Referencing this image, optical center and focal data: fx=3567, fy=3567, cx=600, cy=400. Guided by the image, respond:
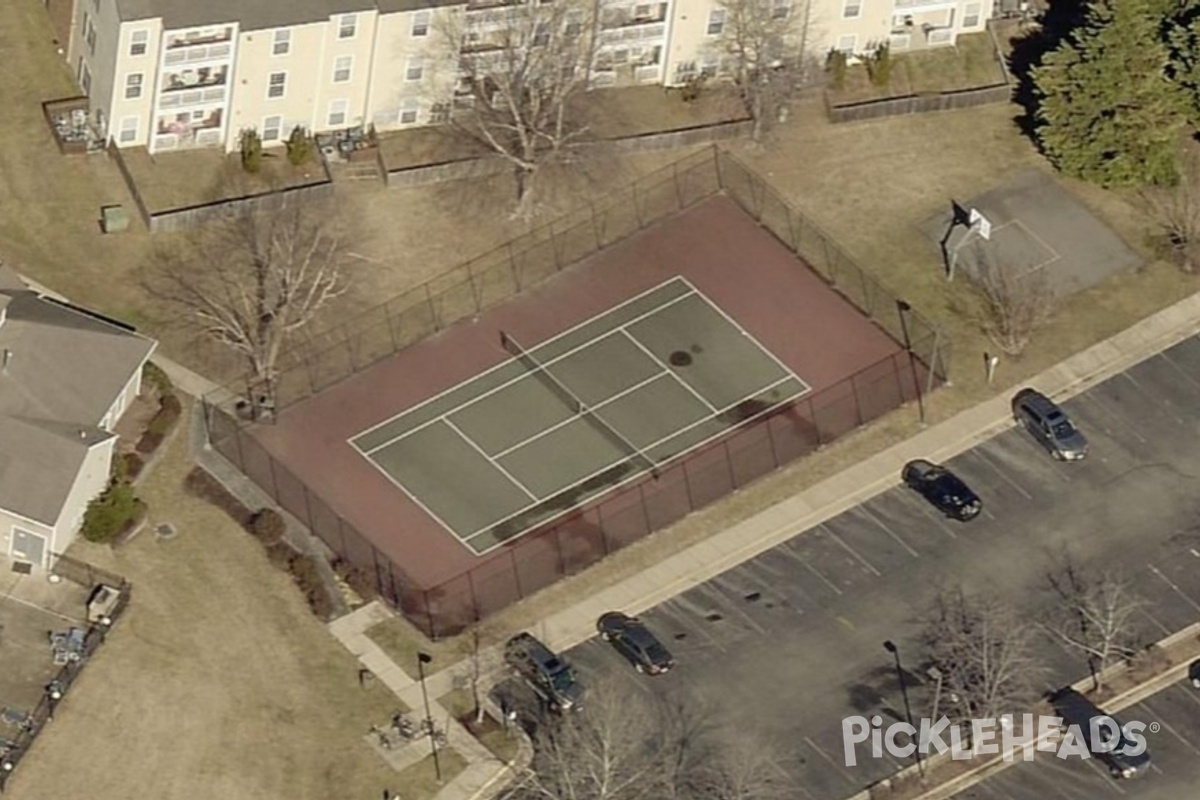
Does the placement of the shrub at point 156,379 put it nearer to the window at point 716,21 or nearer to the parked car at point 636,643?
the parked car at point 636,643

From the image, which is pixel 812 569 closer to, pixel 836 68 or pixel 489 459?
pixel 489 459

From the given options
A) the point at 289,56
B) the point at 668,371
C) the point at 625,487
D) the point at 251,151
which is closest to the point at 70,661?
the point at 625,487

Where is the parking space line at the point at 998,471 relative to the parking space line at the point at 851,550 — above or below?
above

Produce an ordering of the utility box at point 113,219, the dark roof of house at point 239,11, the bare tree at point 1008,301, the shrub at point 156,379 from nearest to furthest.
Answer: the shrub at point 156,379 → the bare tree at point 1008,301 → the dark roof of house at point 239,11 → the utility box at point 113,219

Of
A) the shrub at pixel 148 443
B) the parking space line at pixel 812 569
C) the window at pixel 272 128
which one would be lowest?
the parking space line at pixel 812 569

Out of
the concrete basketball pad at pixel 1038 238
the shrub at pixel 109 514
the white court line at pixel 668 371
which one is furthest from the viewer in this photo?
the concrete basketball pad at pixel 1038 238

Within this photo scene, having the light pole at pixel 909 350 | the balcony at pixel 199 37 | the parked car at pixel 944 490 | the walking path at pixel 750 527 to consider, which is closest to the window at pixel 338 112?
the balcony at pixel 199 37

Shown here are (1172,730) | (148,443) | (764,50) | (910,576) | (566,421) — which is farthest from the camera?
(764,50)

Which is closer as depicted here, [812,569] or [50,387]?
[50,387]
